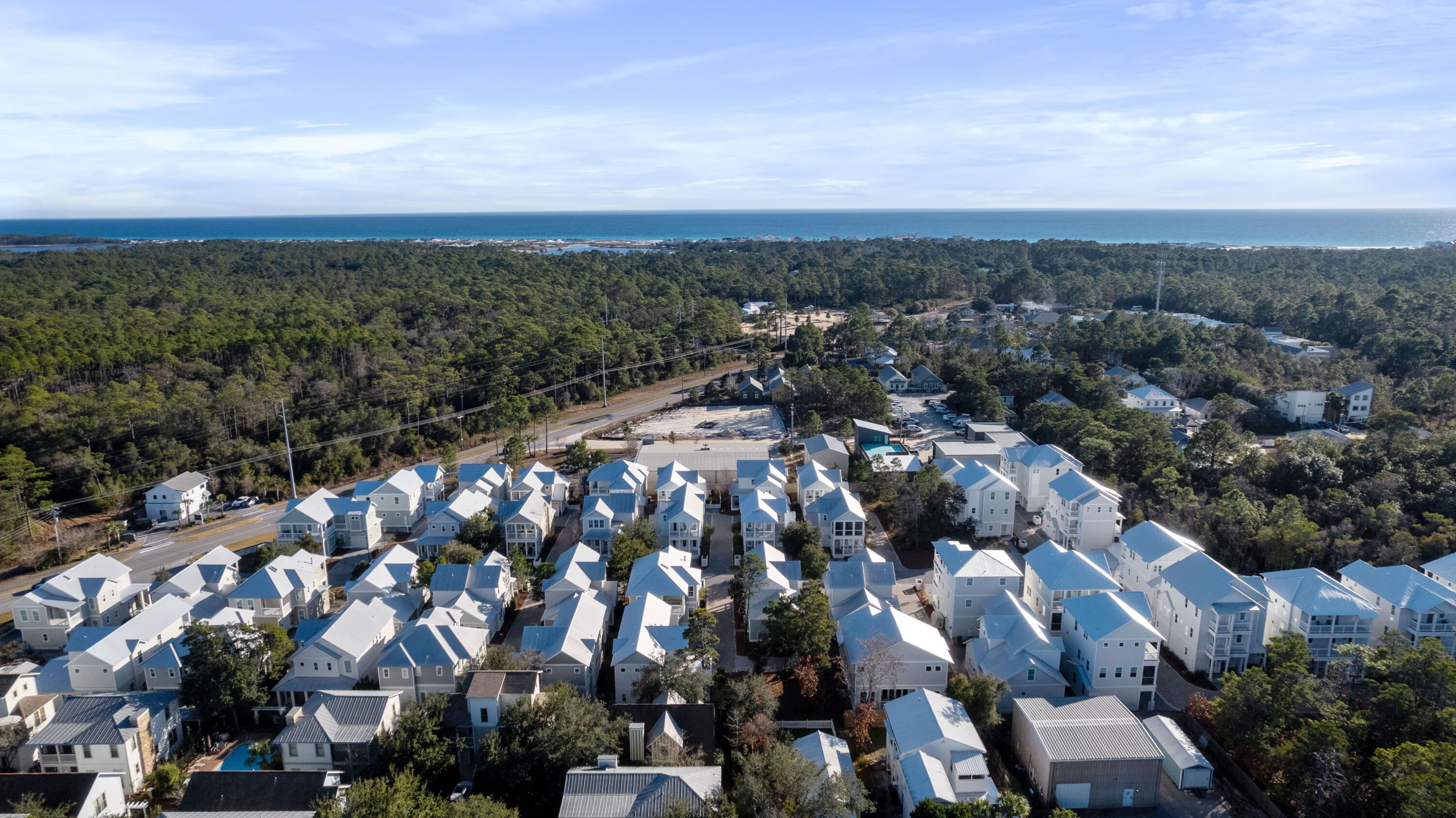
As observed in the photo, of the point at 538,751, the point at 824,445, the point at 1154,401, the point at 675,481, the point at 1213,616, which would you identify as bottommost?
the point at 538,751

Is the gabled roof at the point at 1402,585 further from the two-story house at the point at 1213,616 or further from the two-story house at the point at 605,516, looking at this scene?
the two-story house at the point at 605,516

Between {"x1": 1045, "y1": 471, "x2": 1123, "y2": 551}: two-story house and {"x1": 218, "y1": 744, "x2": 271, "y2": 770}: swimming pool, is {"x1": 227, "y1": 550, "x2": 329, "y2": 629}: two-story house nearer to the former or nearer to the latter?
{"x1": 218, "y1": 744, "x2": 271, "y2": 770}: swimming pool

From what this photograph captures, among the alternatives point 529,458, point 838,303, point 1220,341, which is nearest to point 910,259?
point 838,303

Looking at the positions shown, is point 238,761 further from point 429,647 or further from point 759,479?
point 759,479

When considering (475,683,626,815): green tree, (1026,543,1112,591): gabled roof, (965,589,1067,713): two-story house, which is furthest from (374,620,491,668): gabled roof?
(1026,543,1112,591): gabled roof

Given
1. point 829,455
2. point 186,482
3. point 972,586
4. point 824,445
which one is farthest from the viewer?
point 824,445

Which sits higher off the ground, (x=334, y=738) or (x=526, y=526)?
(x=526, y=526)

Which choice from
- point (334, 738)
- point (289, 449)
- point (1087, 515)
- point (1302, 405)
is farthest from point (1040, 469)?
point (289, 449)

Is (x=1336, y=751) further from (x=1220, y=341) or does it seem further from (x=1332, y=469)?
(x=1220, y=341)
